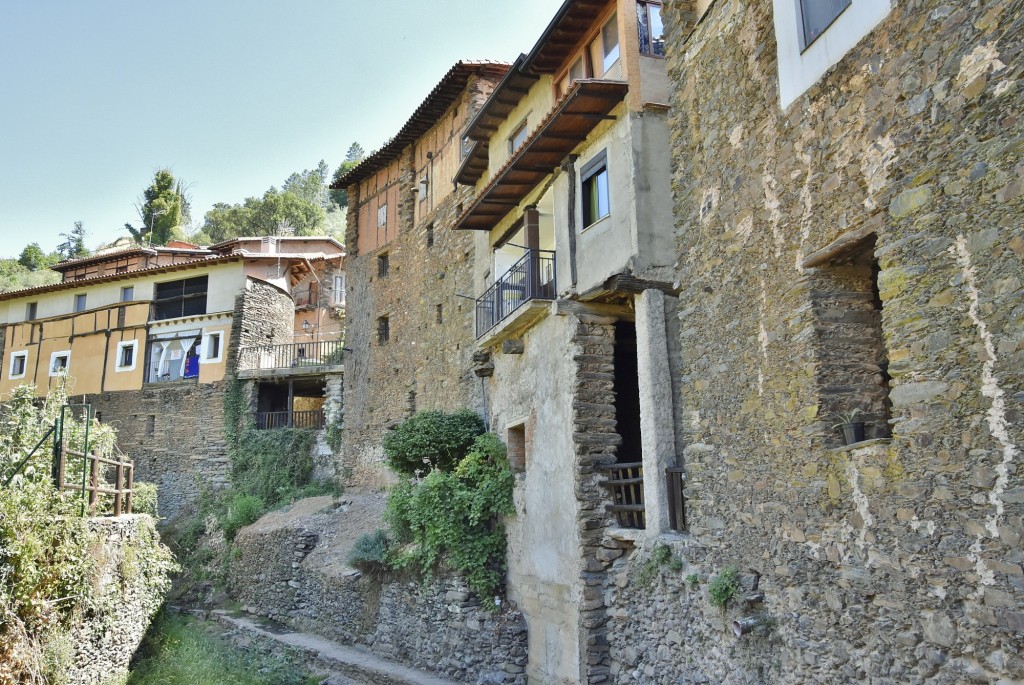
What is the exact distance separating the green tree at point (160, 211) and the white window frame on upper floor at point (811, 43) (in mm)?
56496

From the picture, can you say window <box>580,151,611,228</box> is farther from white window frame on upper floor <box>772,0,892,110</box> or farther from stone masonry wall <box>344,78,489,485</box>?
stone masonry wall <box>344,78,489,485</box>

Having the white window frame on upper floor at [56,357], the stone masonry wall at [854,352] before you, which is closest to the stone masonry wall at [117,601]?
the stone masonry wall at [854,352]

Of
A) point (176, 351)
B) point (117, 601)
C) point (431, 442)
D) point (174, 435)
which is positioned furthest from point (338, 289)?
point (117, 601)

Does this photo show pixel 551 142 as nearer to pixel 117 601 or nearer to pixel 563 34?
pixel 563 34

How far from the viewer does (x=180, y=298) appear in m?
32.8

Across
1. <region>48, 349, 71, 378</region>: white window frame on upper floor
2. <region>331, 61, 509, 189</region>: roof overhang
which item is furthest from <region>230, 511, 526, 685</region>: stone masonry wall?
<region>48, 349, 71, 378</region>: white window frame on upper floor

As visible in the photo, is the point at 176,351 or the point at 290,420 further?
the point at 176,351

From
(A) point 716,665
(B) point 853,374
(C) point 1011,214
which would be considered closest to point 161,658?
(A) point 716,665

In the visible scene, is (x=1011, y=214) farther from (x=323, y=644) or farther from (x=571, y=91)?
(x=323, y=644)

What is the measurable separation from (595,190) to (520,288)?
105 inches

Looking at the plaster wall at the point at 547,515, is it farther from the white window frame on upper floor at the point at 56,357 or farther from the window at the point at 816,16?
the white window frame on upper floor at the point at 56,357

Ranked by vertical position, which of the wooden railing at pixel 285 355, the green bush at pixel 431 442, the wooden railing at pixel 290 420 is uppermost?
the wooden railing at pixel 285 355

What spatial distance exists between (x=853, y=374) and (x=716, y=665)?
3.36 meters

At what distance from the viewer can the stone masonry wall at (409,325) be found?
69.5ft
